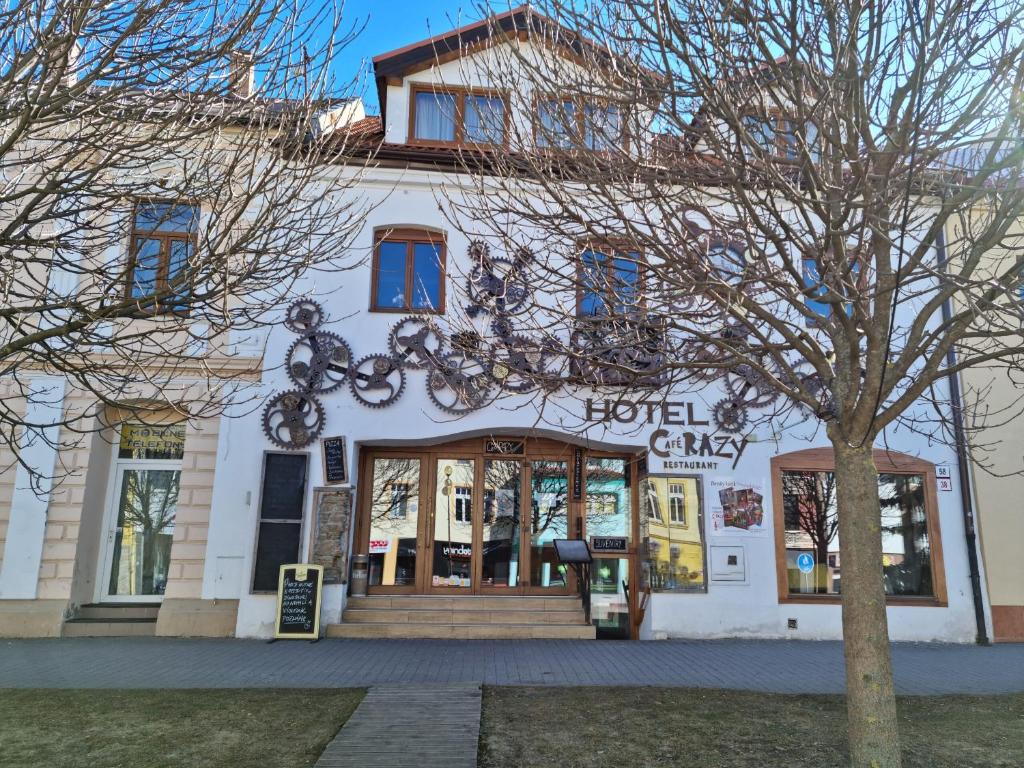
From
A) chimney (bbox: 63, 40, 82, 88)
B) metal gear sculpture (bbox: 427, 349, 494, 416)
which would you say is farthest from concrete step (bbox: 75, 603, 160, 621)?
chimney (bbox: 63, 40, 82, 88)

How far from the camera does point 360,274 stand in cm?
1148

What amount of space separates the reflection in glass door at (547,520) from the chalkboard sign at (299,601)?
3358 millimetres

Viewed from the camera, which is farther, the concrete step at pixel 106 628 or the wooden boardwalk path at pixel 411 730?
the concrete step at pixel 106 628

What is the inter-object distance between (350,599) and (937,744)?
307 inches

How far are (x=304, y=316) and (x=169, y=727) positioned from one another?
21.4 feet

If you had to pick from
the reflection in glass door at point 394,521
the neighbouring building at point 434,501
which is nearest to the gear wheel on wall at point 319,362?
the neighbouring building at point 434,501

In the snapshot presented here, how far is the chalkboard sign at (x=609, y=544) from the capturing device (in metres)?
11.5

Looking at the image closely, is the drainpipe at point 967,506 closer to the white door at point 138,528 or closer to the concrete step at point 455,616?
the concrete step at point 455,616

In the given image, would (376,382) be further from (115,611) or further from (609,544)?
(115,611)

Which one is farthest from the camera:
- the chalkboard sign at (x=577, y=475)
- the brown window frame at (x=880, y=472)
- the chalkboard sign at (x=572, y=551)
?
the chalkboard sign at (x=577, y=475)

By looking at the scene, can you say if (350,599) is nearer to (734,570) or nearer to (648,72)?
(734,570)

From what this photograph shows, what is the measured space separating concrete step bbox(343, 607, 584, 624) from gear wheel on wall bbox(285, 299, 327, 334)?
427 centimetres

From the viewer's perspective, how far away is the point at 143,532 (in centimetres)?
1136

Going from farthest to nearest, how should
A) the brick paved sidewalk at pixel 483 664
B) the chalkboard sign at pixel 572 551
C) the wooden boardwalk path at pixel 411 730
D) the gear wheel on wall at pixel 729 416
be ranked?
the gear wheel on wall at pixel 729 416, the chalkboard sign at pixel 572 551, the brick paved sidewalk at pixel 483 664, the wooden boardwalk path at pixel 411 730
